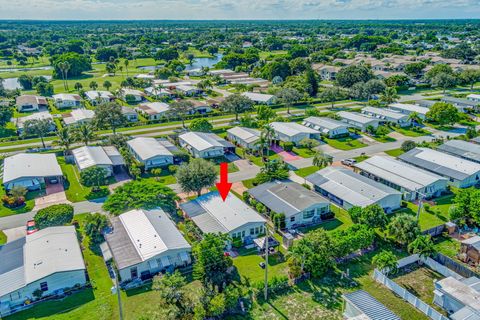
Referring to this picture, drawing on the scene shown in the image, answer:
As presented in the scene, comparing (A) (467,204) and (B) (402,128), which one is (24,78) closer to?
(B) (402,128)

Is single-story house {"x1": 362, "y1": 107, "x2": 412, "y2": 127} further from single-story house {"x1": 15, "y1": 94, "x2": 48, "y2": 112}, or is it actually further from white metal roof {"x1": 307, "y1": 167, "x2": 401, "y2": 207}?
single-story house {"x1": 15, "y1": 94, "x2": 48, "y2": 112}

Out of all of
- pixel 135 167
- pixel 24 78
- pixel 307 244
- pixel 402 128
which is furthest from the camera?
pixel 24 78

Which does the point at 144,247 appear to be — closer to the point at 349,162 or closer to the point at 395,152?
the point at 349,162

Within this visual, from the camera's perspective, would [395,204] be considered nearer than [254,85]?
Yes

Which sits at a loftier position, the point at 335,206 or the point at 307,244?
the point at 307,244

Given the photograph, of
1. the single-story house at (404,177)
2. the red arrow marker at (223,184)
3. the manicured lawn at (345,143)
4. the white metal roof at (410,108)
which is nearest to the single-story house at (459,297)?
the single-story house at (404,177)

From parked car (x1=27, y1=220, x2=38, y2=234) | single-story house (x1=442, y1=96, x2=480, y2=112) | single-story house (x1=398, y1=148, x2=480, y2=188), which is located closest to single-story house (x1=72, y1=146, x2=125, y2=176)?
parked car (x1=27, y1=220, x2=38, y2=234)

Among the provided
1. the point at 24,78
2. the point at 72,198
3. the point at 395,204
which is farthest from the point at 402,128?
the point at 24,78

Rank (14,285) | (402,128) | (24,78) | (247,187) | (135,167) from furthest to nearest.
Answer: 1. (24,78)
2. (402,128)
3. (135,167)
4. (247,187)
5. (14,285)
